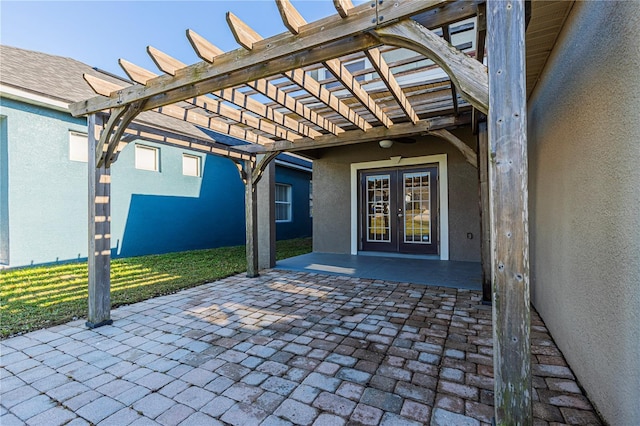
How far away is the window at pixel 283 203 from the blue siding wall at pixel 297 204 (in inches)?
6.8

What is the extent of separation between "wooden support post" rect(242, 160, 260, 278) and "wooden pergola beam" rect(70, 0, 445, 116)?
2466 millimetres

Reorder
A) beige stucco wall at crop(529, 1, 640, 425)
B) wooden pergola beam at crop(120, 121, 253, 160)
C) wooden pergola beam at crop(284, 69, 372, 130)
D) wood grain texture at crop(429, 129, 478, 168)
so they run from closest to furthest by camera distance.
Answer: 1. beige stucco wall at crop(529, 1, 640, 425)
2. wooden pergola beam at crop(284, 69, 372, 130)
3. wooden pergola beam at crop(120, 121, 253, 160)
4. wood grain texture at crop(429, 129, 478, 168)

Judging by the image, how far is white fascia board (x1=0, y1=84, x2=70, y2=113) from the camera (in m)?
5.30

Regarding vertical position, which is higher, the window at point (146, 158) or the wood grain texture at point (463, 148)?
the window at point (146, 158)

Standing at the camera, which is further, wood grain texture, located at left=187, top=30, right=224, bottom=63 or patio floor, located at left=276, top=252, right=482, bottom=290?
patio floor, located at left=276, top=252, right=482, bottom=290

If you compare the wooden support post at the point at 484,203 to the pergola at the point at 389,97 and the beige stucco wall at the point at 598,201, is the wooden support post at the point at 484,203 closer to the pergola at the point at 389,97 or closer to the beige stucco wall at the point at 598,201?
the pergola at the point at 389,97

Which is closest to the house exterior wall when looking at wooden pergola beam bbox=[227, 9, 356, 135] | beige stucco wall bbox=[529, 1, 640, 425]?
wooden pergola beam bbox=[227, 9, 356, 135]

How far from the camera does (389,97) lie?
3809 mm

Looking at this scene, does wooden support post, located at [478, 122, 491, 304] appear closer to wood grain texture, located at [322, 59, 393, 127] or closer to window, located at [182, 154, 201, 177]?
wood grain texture, located at [322, 59, 393, 127]

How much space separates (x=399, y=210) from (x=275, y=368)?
5.59 m

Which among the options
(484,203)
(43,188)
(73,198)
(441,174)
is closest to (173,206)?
(73,198)

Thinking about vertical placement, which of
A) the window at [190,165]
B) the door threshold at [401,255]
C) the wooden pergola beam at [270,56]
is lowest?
the door threshold at [401,255]

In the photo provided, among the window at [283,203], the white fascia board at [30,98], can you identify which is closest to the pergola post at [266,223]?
the white fascia board at [30,98]

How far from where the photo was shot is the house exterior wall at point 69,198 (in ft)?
18.6
